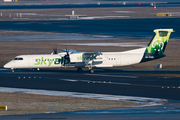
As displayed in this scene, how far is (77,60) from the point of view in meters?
48.9

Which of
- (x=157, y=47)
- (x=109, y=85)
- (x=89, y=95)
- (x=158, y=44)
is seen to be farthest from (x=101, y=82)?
(x=158, y=44)

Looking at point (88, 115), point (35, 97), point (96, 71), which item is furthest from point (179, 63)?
point (88, 115)

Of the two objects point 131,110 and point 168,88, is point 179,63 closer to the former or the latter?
point 168,88

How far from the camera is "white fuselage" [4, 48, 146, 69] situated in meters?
48.7

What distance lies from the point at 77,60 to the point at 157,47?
37.1 feet

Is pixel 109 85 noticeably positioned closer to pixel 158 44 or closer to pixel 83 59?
pixel 83 59

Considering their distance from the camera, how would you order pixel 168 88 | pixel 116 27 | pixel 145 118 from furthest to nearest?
1. pixel 116 27
2. pixel 168 88
3. pixel 145 118

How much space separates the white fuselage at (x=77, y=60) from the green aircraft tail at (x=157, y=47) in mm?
888

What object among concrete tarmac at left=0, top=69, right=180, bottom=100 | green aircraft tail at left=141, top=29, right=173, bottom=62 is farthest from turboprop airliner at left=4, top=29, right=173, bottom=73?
concrete tarmac at left=0, top=69, right=180, bottom=100

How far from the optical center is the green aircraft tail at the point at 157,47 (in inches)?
1992

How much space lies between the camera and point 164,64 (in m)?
56.7

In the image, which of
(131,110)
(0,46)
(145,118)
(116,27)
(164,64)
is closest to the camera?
(145,118)

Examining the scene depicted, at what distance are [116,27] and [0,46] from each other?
3984 centimetres

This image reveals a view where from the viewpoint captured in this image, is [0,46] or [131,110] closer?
[131,110]
